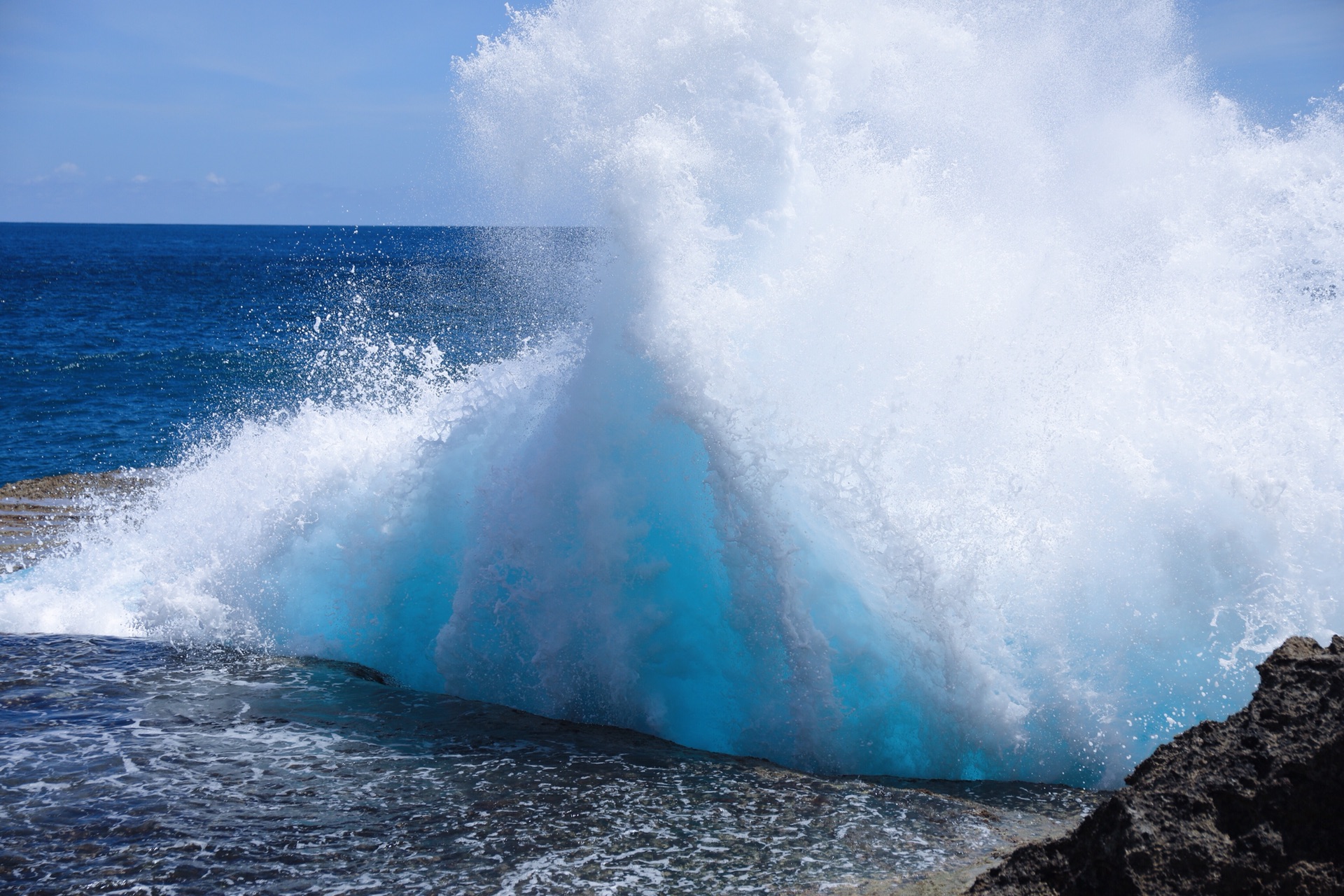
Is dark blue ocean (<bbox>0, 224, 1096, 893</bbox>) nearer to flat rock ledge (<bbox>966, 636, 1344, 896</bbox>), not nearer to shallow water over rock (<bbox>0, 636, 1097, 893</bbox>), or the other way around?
shallow water over rock (<bbox>0, 636, 1097, 893</bbox>)

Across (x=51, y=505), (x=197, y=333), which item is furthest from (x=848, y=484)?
(x=197, y=333)

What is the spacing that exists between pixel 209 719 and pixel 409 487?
9.08 ft

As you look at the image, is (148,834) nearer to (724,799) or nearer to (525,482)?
(724,799)

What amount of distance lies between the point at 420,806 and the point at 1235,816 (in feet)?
12.5

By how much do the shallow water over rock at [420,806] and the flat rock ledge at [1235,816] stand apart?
1.06m

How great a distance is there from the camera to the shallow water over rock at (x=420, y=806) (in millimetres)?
4316

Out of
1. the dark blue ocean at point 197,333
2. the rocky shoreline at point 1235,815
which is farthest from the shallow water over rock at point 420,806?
the dark blue ocean at point 197,333

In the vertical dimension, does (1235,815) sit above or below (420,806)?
above

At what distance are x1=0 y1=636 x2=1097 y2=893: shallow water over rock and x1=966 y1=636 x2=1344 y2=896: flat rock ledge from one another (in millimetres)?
1056

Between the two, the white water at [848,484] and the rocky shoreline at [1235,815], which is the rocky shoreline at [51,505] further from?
the rocky shoreline at [1235,815]

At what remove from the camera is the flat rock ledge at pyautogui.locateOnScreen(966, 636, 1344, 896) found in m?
3.09

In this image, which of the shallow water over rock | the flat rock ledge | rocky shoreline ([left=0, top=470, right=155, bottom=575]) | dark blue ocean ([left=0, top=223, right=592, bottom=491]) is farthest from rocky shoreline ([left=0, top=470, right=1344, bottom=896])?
rocky shoreline ([left=0, top=470, right=155, bottom=575])

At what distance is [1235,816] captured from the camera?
127 inches

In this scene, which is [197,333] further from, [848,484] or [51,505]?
[848,484]
